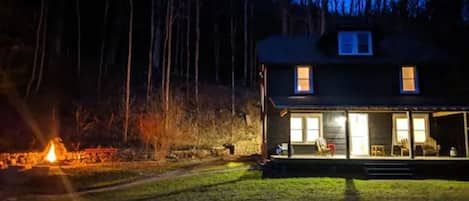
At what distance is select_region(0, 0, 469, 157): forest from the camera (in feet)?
73.7

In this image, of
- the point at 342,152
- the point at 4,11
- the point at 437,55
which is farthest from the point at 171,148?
the point at 437,55

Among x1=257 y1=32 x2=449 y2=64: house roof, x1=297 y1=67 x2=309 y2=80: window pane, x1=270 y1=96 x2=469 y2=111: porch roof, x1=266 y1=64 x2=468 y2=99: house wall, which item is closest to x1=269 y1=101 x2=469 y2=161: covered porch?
x1=270 y1=96 x2=469 y2=111: porch roof

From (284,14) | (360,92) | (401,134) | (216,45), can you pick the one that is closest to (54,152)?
(360,92)

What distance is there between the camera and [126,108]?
79.6 ft

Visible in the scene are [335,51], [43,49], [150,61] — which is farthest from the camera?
[150,61]

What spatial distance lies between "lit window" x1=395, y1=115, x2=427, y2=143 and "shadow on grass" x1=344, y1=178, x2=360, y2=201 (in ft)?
15.2

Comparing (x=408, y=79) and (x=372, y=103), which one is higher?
(x=408, y=79)

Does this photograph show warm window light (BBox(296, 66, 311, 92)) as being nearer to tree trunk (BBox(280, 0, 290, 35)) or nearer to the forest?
the forest

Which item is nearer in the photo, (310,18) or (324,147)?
(324,147)

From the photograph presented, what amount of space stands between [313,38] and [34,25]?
48.6ft

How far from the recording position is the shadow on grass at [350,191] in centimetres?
1155

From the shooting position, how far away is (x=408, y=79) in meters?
18.3

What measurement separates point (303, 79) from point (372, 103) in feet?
9.57

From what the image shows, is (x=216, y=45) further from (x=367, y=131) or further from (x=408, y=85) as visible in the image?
(x=408, y=85)
